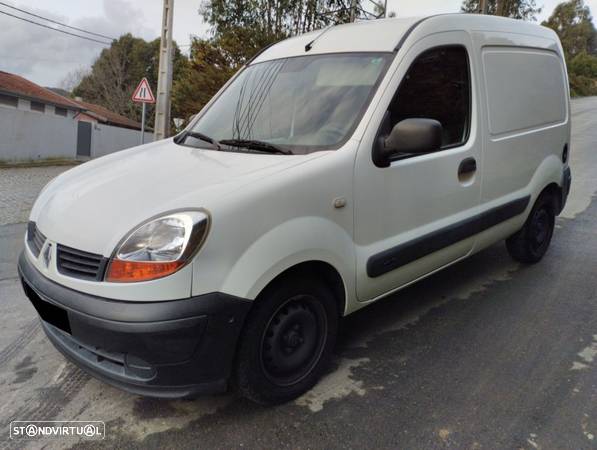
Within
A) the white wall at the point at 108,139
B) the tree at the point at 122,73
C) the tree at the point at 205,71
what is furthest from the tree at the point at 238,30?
the tree at the point at 122,73

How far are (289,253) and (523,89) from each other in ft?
8.93

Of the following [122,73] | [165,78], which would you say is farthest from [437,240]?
[122,73]

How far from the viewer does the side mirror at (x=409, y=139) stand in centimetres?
250

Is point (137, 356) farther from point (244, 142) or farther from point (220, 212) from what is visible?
point (244, 142)

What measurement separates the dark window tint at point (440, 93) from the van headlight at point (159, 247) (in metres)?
1.33

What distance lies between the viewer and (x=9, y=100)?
2488cm

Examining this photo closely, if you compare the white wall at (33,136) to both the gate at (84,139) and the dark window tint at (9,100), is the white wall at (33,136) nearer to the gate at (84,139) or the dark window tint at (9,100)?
the gate at (84,139)

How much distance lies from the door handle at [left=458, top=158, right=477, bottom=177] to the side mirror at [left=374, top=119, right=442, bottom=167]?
25.5 inches

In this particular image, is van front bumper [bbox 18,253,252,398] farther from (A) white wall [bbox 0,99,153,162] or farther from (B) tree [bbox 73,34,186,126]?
(B) tree [bbox 73,34,186,126]

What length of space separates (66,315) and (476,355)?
2305mm

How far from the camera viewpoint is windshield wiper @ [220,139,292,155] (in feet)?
8.57

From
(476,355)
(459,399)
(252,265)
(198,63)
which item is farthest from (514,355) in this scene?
(198,63)

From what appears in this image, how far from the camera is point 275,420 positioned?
2379 millimetres

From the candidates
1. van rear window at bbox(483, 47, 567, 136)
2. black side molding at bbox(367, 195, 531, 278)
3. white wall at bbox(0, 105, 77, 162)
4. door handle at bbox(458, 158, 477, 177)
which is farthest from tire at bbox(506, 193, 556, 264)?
white wall at bbox(0, 105, 77, 162)
